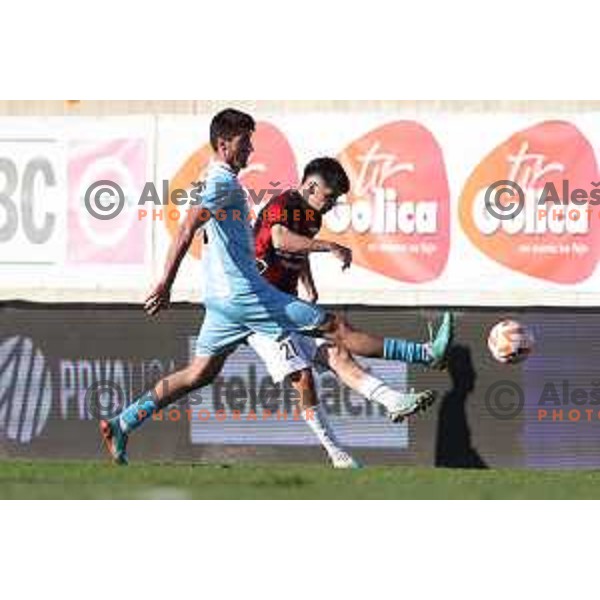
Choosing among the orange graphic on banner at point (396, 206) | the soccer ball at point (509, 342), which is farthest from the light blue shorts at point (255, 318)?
the orange graphic on banner at point (396, 206)

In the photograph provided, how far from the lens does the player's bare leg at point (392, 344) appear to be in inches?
643

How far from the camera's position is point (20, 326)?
58.3ft

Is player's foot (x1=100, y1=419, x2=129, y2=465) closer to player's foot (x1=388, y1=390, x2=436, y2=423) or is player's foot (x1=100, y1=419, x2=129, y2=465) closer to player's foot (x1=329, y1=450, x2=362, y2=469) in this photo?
player's foot (x1=329, y1=450, x2=362, y2=469)

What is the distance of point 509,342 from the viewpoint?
667 inches

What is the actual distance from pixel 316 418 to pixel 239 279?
145cm

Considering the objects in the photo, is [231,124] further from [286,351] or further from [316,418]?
[316,418]

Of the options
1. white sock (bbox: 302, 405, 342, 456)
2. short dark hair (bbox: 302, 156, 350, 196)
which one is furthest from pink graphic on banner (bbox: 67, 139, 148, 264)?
white sock (bbox: 302, 405, 342, 456)

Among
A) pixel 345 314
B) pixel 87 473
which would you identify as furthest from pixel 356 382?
pixel 87 473

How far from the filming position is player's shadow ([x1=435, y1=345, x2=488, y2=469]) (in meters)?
17.1

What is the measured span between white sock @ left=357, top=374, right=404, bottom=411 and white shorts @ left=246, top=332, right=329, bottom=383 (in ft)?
1.72

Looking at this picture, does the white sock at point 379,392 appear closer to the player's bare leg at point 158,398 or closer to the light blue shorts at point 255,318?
the light blue shorts at point 255,318

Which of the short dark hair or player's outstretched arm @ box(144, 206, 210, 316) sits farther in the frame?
the short dark hair

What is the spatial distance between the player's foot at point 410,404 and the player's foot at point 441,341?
0.36m

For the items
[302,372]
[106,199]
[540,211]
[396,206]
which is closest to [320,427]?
[302,372]
